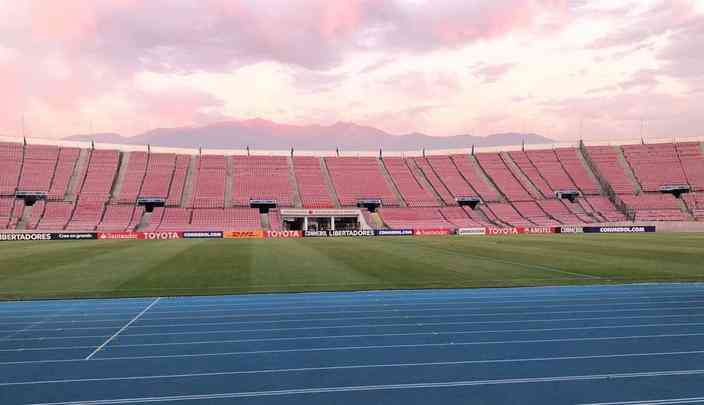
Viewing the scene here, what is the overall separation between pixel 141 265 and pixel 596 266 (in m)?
17.7

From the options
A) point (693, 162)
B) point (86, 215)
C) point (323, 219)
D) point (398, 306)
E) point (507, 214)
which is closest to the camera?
point (398, 306)

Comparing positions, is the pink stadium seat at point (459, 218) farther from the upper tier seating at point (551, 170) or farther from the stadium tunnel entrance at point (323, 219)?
the upper tier seating at point (551, 170)

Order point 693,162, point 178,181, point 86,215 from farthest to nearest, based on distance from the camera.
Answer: point 693,162 → point 178,181 → point 86,215

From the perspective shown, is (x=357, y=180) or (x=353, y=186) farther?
(x=357, y=180)

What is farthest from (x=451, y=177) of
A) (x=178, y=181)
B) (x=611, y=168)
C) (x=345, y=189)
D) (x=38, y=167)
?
(x=38, y=167)

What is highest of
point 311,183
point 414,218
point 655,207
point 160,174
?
point 160,174

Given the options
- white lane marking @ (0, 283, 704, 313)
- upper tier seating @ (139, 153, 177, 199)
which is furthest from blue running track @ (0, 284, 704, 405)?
upper tier seating @ (139, 153, 177, 199)

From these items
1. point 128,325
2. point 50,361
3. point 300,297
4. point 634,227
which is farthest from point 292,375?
point 634,227

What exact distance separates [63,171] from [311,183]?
30.6 metres

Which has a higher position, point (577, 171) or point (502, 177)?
point (577, 171)

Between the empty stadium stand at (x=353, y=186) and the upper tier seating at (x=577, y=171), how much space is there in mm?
141

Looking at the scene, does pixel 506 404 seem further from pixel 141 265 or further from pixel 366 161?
pixel 366 161

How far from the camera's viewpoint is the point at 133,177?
223ft

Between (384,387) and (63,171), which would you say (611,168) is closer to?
(63,171)
